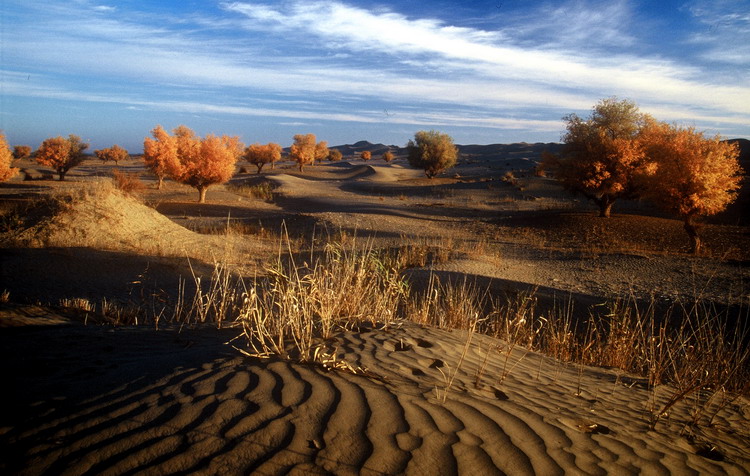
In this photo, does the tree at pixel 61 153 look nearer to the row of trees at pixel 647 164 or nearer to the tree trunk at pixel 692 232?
the row of trees at pixel 647 164

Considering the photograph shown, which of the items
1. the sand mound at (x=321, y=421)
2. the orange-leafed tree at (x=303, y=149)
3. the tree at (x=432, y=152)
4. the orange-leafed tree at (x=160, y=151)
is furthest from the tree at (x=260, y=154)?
the sand mound at (x=321, y=421)

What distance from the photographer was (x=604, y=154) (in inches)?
853

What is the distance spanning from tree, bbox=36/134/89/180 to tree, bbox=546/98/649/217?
4153 centimetres

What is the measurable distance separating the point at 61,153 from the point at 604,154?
44.2 m

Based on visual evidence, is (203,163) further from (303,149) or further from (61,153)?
(303,149)

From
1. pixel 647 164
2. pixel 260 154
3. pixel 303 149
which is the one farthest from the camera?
pixel 303 149

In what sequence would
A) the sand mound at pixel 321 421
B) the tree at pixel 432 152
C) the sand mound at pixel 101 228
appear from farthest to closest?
the tree at pixel 432 152, the sand mound at pixel 101 228, the sand mound at pixel 321 421

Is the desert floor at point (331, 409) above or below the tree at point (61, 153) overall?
below

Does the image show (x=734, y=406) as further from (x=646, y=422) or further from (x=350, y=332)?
(x=350, y=332)

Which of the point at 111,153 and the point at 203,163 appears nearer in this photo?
the point at 203,163

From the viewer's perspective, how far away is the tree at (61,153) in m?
41.0

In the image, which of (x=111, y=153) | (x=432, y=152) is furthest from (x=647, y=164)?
(x=111, y=153)

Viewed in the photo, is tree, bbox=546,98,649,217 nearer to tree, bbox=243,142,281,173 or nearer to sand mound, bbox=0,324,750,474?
sand mound, bbox=0,324,750,474

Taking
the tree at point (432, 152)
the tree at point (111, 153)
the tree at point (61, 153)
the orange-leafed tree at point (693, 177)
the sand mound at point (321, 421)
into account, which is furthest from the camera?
the tree at point (111, 153)
